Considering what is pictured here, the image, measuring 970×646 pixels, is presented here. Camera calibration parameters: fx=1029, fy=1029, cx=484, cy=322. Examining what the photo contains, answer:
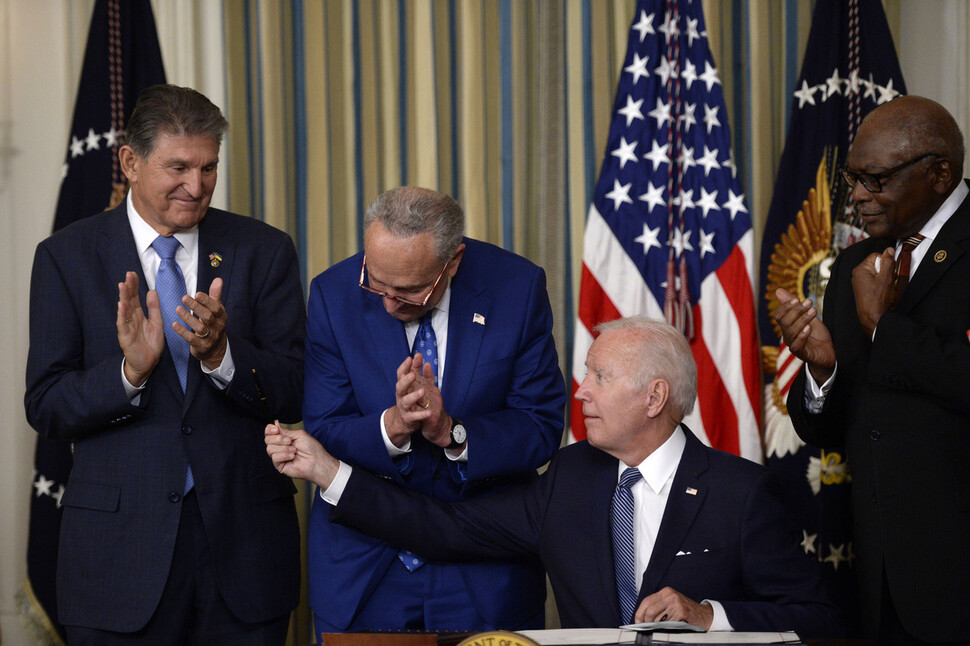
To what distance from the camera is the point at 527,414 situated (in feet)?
9.42

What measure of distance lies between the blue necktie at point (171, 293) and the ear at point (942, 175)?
2.19 m

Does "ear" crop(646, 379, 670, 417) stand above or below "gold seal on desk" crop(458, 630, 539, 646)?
above

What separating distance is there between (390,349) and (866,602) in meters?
1.57

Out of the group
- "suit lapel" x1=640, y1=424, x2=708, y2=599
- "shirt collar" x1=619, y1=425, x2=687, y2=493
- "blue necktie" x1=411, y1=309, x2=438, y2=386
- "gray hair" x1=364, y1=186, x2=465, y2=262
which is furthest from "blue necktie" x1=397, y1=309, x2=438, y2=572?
"suit lapel" x1=640, y1=424, x2=708, y2=599

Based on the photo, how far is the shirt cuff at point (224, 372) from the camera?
2859mm

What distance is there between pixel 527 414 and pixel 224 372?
0.85 meters

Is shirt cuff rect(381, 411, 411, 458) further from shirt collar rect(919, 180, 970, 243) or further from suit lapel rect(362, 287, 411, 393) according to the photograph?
shirt collar rect(919, 180, 970, 243)

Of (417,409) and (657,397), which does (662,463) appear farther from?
(417,409)

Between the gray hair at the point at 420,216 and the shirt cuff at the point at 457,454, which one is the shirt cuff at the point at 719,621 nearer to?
the shirt cuff at the point at 457,454

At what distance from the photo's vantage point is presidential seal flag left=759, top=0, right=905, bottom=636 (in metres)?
4.48

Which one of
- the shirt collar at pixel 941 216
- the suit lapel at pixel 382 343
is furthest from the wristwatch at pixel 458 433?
the shirt collar at pixel 941 216

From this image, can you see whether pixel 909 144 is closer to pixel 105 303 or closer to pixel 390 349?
pixel 390 349

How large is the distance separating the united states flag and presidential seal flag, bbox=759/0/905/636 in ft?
0.43

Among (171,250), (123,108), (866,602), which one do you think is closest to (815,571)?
(866,602)
